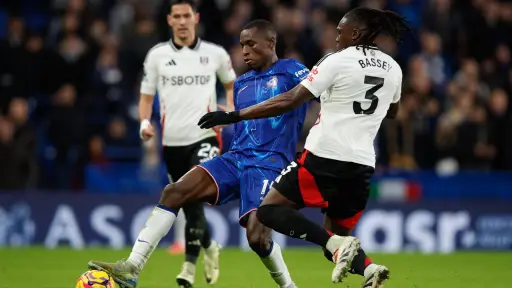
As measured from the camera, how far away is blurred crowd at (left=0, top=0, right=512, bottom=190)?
16531 mm

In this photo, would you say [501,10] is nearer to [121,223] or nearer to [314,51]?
[314,51]

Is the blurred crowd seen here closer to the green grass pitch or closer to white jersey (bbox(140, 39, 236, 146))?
the green grass pitch

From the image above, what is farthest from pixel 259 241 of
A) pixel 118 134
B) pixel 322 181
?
pixel 118 134

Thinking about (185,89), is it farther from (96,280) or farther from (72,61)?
(72,61)

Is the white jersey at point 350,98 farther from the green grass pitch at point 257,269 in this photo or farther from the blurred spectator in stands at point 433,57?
the blurred spectator in stands at point 433,57

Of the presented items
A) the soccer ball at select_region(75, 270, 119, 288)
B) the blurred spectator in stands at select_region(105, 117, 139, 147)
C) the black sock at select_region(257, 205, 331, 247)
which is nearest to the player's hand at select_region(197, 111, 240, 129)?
the black sock at select_region(257, 205, 331, 247)

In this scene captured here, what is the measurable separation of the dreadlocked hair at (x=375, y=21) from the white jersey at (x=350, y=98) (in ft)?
0.33

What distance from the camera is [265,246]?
8109 mm

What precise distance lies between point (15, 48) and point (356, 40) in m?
10.5

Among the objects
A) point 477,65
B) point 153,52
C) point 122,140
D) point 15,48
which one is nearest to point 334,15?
point 477,65

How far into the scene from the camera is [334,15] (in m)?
18.3

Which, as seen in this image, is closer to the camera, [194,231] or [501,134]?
[194,231]

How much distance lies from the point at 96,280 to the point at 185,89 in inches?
121

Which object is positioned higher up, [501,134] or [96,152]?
[501,134]
